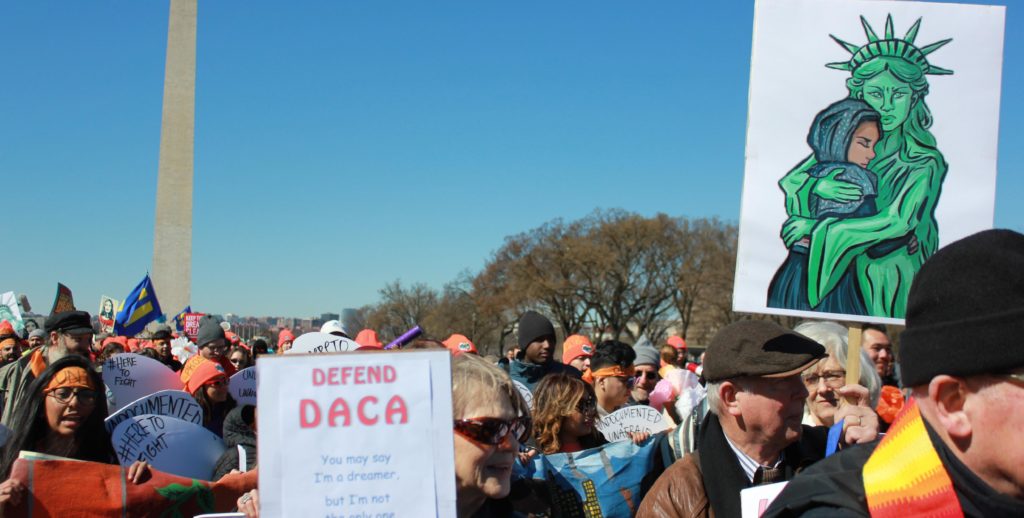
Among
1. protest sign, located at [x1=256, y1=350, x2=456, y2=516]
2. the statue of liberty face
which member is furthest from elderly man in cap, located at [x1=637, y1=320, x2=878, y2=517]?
the statue of liberty face

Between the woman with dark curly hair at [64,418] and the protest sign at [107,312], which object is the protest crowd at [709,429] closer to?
the woman with dark curly hair at [64,418]

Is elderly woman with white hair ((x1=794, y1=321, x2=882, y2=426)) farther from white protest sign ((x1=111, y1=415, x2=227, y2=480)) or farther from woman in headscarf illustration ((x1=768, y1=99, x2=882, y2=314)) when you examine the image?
white protest sign ((x1=111, y1=415, x2=227, y2=480))

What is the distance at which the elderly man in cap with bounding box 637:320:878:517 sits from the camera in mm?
2840

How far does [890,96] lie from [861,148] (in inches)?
10.2

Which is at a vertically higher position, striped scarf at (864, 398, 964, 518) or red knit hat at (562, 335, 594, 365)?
striped scarf at (864, 398, 964, 518)

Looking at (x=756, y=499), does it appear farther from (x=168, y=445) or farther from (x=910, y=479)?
(x=168, y=445)

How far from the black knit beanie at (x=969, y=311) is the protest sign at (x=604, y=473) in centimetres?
193

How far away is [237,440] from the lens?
505 cm

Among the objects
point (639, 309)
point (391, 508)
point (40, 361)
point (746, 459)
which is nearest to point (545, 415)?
point (746, 459)

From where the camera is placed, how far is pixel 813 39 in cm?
377

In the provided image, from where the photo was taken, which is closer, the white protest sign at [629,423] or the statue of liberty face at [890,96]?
the statue of liberty face at [890,96]

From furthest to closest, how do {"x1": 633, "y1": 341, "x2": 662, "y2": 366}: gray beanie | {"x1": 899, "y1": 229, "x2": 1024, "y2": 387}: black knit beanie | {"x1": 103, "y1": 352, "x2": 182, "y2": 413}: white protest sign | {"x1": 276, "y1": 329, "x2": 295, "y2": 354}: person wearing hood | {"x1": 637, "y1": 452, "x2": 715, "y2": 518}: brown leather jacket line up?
1. {"x1": 276, "y1": 329, "x2": 295, "y2": 354}: person wearing hood
2. {"x1": 633, "y1": 341, "x2": 662, "y2": 366}: gray beanie
3. {"x1": 103, "y1": 352, "x2": 182, "y2": 413}: white protest sign
4. {"x1": 637, "y1": 452, "x2": 715, "y2": 518}: brown leather jacket
5. {"x1": 899, "y1": 229, "x2": 1024, "y2": 387}: black knit beanie

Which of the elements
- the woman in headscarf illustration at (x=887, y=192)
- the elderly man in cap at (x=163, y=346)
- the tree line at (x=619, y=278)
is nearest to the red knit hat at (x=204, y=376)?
the woman in headscarf illustration at (x=887, y=192)

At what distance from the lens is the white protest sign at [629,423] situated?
502 cm
